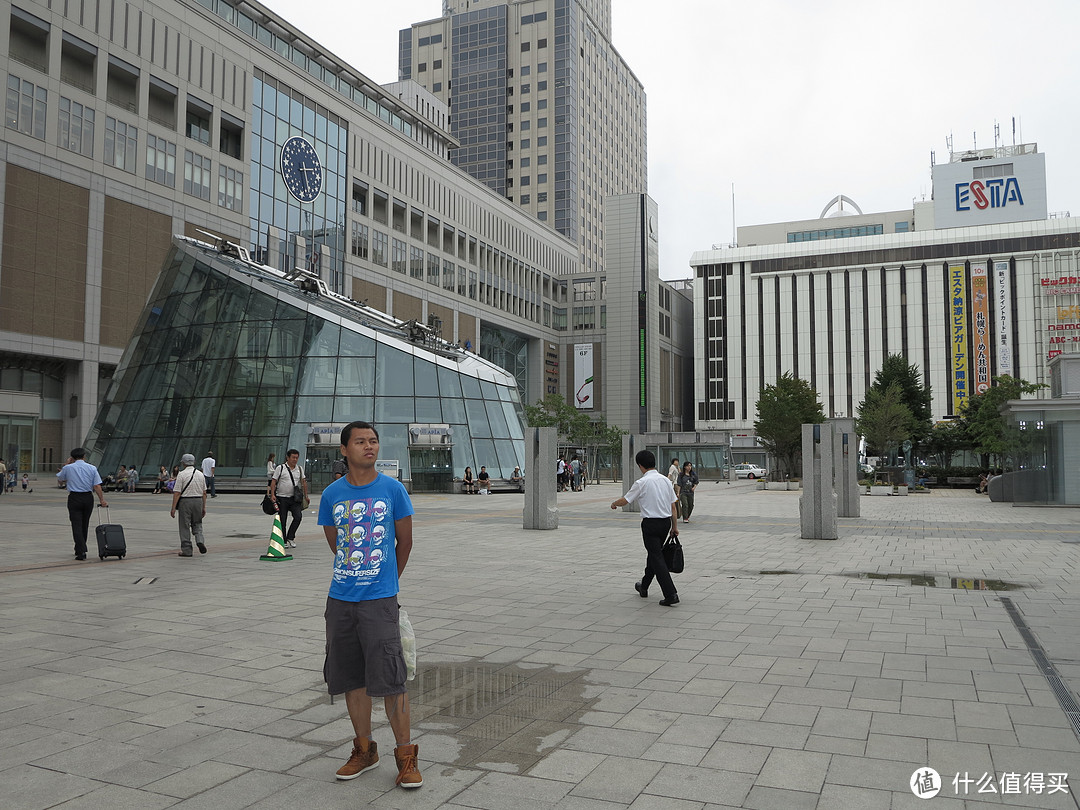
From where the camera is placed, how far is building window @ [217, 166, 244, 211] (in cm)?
4922

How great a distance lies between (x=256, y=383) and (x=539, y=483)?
63.0 feet

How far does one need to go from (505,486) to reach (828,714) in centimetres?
2991

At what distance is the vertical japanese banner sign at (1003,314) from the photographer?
7719cm

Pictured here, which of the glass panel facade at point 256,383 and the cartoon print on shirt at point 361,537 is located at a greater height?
the glass panel facade at point 256,383

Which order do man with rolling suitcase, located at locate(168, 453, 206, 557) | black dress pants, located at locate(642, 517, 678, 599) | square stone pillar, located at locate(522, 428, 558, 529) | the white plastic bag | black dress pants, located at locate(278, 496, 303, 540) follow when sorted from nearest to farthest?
the white plastic bag < black dress pants, located at locate(642, 517, 678, 599) < man with rolling suitcase, located at locate(168, 453, 206, 557) < black dress pants, located at locate(278, 496, 303, 540) < square stone pillar, located at locate(522, 428, 558, 529)

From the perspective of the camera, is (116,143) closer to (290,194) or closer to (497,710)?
(290,194)

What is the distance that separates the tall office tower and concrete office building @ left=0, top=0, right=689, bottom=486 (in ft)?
131

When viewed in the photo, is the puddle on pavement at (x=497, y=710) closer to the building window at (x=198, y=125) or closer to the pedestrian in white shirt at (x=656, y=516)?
the pedestrian in white shirt at (x=656, y=516)

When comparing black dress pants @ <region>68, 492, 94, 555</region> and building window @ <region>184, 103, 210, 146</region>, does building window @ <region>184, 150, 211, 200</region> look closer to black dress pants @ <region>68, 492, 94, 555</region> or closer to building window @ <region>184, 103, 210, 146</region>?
building window @ <region>184, 103, 210, 146</region>

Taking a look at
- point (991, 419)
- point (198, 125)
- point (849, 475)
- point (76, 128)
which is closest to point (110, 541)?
point (849, 475)

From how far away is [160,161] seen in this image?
45625 millimetres

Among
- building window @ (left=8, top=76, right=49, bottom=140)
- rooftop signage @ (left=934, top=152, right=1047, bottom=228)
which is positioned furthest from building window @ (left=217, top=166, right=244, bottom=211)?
rooftop signage @ (left=934, top=152, right=1047, bottom=228)

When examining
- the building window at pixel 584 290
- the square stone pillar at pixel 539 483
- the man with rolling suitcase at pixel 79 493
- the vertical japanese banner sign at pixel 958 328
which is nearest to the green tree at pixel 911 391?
the vertical japanese banner sign at pixel 958 328

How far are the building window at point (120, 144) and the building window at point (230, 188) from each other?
5.77 m
